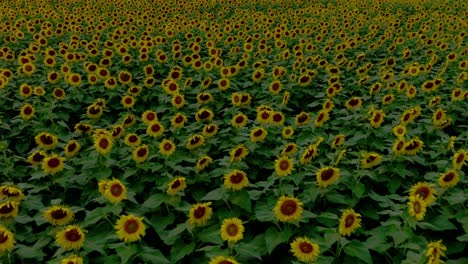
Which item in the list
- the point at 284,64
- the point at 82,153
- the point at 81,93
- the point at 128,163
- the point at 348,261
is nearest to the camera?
the point at 348,261

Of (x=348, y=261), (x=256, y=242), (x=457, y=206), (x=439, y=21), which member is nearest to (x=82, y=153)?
(x=256, y=242)

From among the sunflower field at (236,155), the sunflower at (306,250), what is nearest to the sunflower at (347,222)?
the sunflower field at (236,155)

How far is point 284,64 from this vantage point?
346 inches

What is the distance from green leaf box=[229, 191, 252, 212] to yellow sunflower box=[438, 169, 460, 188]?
5.53ft

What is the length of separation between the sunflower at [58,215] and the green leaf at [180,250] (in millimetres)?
938

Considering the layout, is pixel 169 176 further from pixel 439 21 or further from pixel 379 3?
pixel 379 3

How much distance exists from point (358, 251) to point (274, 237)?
0.66 m

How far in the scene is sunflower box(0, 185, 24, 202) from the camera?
4.07 m

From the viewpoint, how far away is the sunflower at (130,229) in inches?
138

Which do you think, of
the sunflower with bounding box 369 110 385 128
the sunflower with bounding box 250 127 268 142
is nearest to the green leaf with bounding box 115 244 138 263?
the sunflower with bounding box 250 127 268 142

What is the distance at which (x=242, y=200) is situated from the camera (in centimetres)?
412

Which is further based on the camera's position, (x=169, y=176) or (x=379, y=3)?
(x=379, y=3)

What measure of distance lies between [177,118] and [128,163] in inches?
42.3

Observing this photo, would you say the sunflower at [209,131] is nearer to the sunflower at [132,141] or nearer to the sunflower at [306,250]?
the sunflower at [132,141]
